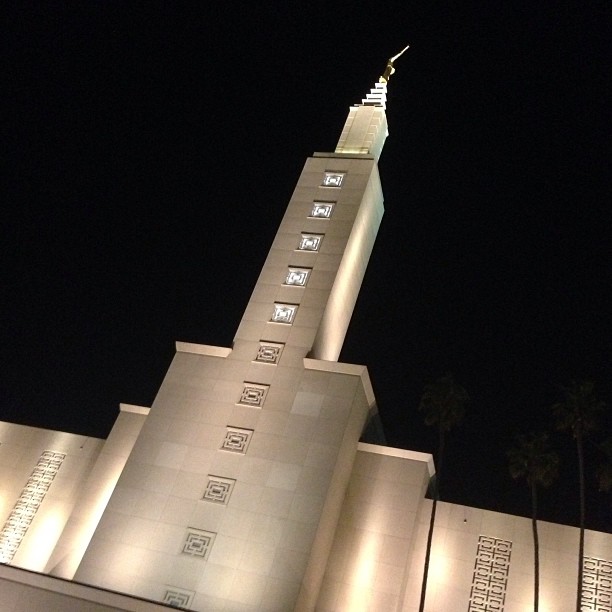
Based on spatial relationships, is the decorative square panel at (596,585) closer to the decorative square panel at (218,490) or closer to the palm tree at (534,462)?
the palm tree at (534,462)

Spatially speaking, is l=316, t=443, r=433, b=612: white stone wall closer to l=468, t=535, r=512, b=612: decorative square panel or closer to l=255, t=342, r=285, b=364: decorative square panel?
l=468, t=535, r=512, b=612: decorative square panel

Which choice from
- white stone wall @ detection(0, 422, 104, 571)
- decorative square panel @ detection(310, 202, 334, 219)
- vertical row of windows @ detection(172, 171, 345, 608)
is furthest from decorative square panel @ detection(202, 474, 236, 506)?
decorative square panel @ detection(310, 202, 334, 219)

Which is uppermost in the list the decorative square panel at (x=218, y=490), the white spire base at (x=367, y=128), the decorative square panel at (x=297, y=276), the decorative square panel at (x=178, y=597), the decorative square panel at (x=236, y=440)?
the white spire base at (x=367, y=128)

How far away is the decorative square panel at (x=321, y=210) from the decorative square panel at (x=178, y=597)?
61.7 ft

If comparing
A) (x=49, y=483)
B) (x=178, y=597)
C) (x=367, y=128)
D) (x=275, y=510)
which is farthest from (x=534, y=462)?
(x=49, y=483)

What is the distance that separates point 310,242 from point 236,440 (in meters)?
11.0

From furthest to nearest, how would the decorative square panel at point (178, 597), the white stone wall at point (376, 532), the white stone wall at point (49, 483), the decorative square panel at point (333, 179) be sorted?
the decorative square panel at point (333, 179) → the white stone wall at point (49, 483) → the white stone wall at point (376, 532) → the decorative square panel at point (178, 597)

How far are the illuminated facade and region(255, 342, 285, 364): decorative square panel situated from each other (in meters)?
0.10

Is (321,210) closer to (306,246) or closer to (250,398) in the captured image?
(306,246)

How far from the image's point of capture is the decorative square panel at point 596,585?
25.1 metres

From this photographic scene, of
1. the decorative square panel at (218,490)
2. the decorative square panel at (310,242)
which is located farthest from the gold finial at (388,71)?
the decorative square panel at (218,490)

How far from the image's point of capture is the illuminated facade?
23.8 metres

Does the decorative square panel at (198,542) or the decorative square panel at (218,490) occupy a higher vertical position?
the decorative square panel at (218,490)

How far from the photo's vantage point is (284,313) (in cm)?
3053
